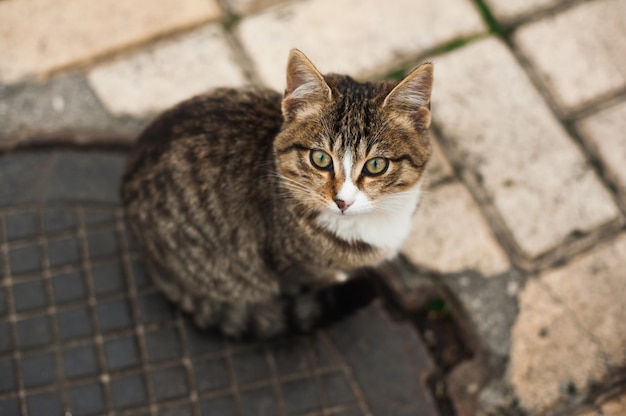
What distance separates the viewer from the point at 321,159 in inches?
73.9

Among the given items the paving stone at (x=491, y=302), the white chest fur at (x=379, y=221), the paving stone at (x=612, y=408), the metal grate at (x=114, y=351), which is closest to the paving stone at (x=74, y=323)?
the metal grate at (x=114, y=351)

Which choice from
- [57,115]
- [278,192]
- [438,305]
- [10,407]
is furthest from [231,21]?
[10,407]

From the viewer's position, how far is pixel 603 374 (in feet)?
7.60

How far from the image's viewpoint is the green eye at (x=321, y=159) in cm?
187

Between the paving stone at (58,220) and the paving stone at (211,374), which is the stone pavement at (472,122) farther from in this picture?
the paving stone at (211,374)

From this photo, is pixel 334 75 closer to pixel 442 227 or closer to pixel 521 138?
pixel 442 227

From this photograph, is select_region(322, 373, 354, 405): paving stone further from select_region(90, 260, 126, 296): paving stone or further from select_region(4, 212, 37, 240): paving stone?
select_region(4, 212, 37, 240): paving stone

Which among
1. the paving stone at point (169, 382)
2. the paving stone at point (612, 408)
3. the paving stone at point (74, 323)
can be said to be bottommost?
the paving stone at point (612, 408)

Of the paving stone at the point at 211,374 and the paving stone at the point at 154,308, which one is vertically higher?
the paving stone at the point at 154,308

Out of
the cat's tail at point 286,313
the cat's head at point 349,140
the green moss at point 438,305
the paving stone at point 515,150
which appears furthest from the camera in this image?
the paving stone at point 515,150

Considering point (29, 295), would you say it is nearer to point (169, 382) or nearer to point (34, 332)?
point (34, 332)

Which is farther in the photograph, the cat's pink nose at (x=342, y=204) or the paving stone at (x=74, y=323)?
the paving stone at (x=74, y=323)

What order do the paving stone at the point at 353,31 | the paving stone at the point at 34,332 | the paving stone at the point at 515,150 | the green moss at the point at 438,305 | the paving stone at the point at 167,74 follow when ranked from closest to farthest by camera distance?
the paving stone at the point at 34,332, the green moss at the point at 438,305, the paving stone at the point at 515,150, the paving stone at the point at 167,74, the paving stone at the point at 353,31

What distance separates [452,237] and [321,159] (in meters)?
0.87
